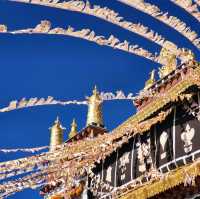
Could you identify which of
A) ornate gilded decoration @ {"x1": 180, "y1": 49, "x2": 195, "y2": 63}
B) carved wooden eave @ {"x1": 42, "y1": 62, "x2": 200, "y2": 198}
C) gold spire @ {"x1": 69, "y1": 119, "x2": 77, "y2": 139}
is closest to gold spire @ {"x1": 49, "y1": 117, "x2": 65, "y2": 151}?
gold spire @ {"x1": 69, "y1": 119, "x2": 77, "y2": 139}

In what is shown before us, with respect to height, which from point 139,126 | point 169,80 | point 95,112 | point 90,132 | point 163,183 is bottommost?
point 163,183

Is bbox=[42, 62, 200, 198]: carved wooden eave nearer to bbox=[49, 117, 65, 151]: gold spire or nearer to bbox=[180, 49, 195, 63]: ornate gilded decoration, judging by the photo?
bbox=[180, 49, 195, 63]: ornate gilded decoration

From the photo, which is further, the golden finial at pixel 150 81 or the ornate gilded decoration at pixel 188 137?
the golden finial at pixel 150 81

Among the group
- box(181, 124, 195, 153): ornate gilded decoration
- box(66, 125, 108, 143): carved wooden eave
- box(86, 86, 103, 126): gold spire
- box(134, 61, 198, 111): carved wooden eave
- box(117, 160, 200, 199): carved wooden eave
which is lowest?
box(117, 160, 200, 199): carved wooden eave

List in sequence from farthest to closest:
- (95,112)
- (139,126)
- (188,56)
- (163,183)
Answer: (95,112), (188,56), (139,126), (163,183)

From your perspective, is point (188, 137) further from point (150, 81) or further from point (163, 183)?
point (150, 81)

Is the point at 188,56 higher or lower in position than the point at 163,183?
higher

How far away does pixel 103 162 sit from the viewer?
21000 millimetres

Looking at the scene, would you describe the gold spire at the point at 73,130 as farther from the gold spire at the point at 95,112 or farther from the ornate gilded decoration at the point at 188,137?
the ornate gilded decoration at the point at 188,137

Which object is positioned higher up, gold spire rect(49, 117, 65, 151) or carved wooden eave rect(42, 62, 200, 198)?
gold spire rect(49, 117, 65, 151)

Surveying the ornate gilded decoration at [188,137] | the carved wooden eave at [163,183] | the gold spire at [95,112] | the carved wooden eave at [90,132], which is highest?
the gold spire at [95,112]

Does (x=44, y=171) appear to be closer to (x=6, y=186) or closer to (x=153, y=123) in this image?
(x=6, y=186)

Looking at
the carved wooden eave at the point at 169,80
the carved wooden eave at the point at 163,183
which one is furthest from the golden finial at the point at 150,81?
the carved wooden eave at the point at 163,183

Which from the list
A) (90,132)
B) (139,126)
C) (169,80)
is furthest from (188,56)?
(90,132)
